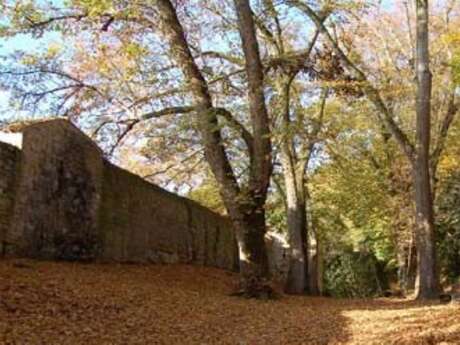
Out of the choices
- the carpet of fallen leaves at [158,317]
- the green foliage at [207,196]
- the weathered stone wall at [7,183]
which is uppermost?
the green foliage at [207,196]

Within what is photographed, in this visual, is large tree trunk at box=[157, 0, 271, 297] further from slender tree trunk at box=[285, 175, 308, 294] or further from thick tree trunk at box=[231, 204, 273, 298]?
slender tree trunk at box=[285, 175, 308, 294]

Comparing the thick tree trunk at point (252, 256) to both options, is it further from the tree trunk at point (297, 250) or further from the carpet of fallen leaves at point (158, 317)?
the tree trunk at point (297, 250)

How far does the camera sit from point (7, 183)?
898 centimetres

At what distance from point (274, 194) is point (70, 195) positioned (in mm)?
12453

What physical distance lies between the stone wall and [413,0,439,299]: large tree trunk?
512 centimetres

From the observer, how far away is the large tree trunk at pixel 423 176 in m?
12.4

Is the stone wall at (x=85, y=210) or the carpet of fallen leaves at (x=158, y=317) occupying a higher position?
the stone wall at (x=85, y=210)

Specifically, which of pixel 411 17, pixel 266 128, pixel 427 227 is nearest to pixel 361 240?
pixel 411 17

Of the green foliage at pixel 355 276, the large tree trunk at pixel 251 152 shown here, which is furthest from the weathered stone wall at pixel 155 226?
the green foliage at pixel 355 276

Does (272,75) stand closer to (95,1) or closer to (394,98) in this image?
(95,1)

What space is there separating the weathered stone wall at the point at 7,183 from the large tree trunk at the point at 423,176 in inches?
299

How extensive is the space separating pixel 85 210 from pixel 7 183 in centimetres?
199

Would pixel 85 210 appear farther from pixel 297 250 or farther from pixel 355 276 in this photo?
pixel 355 276

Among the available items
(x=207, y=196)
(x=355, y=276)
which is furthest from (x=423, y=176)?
(x=355, y=276)
